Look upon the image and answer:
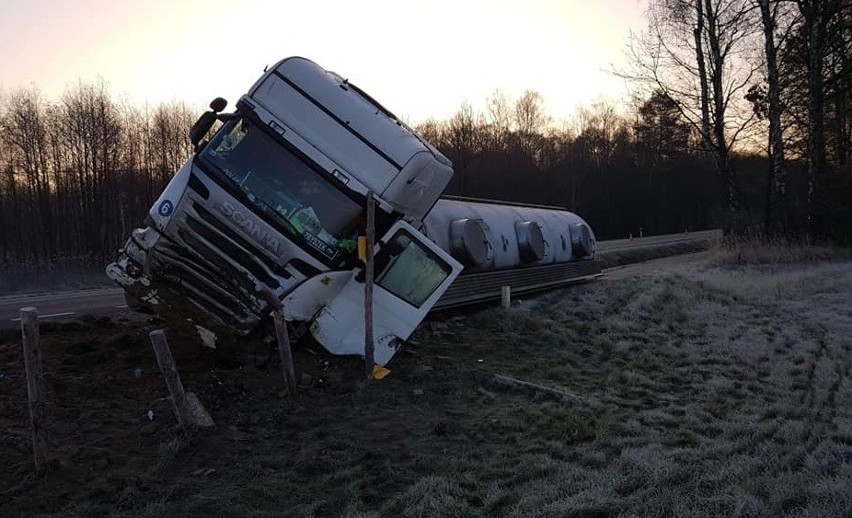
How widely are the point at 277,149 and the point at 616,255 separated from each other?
2394cm

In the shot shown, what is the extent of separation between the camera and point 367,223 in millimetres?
7828

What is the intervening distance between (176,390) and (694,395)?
5.58 metres

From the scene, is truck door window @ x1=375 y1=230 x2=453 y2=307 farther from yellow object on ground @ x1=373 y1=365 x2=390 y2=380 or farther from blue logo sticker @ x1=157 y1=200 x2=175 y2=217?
blue logo sticker @ x1=157 y1=200 x2=175 y2=217

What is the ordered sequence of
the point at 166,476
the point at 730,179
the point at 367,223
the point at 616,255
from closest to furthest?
the point at 166,476, the point at 367,223, the point at 730,179, the point at 616,255

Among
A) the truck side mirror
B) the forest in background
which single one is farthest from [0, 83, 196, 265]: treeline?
the truck side mirror

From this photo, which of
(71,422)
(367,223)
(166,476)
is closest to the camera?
(166,476)

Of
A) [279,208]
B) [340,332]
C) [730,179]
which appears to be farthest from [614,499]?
[730,179]

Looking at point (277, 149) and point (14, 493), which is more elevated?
point (277, 149)

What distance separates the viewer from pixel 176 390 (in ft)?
18.3

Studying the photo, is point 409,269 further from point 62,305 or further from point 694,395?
point 62,305

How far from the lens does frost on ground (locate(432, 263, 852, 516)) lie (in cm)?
436

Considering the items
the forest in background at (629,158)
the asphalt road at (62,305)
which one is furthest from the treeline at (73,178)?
the asphalt road at (62,305)

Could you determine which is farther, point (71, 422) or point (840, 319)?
point (840, 319)

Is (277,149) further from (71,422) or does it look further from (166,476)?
(166,476)
